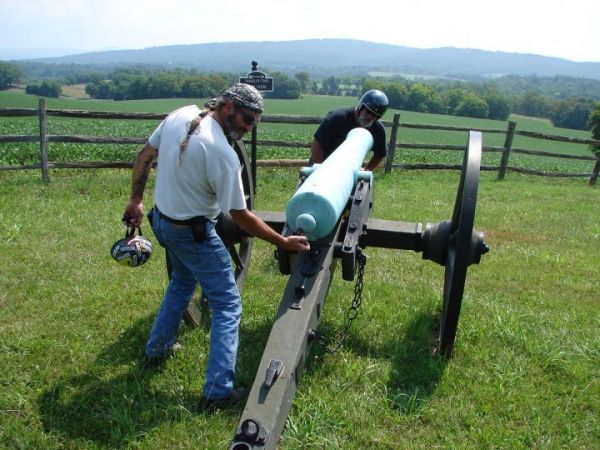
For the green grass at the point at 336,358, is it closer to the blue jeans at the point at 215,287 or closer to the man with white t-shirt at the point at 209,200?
the blue jeans at the point at 215,287

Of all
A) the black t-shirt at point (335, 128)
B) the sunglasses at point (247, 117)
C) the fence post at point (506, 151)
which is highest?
the sunglasses at point (247, 117)

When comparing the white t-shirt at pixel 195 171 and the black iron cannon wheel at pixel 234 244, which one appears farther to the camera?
the black iron cannon wheel at pixel 234 244

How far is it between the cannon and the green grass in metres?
0.40

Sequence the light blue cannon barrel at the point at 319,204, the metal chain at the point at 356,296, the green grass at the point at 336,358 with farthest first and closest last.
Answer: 1. the metal chain at the point at 356,296
2. the green grass at the point at 336,358
3. the light blue cannon barrel at the point at 319,204

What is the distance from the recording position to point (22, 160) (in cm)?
1291

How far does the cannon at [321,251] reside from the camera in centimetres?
223

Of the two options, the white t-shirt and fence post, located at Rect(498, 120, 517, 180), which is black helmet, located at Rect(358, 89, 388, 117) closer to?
the white t-shirt

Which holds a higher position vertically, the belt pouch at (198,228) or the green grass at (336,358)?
the belt pouch at (198,228)

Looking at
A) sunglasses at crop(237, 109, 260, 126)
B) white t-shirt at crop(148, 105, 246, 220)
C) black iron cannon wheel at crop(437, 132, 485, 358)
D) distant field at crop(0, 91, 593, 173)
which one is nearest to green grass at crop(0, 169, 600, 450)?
black iron cannon wheel at crop(437, 132, 485, 358)

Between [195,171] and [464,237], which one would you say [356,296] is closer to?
[464,237]

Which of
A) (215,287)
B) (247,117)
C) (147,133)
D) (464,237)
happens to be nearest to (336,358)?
(215,287)

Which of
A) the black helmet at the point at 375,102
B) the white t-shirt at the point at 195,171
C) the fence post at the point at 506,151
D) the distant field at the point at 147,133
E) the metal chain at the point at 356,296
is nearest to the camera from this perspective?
the white t-shirt at the point at 195,171

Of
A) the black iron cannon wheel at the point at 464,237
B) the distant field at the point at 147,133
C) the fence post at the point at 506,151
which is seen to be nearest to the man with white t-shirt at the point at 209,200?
the black iron cannon wheel at the point at 464,237

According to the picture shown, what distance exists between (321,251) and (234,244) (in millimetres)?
1505
